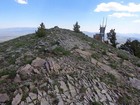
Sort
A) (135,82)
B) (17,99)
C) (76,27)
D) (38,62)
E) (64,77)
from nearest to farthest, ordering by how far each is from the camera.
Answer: (17,99) < (64,77) < (38,62) < (135,82) < (76,27)

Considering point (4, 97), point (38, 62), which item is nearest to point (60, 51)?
point (38, 62)

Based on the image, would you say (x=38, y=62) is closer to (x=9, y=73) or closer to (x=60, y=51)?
(x=9, y=73)

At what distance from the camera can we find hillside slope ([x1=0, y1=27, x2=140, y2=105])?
549 inches

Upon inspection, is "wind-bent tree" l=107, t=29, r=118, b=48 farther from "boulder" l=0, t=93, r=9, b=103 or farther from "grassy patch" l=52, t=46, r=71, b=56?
"boulder" l=0, t=93, r=9, b=103

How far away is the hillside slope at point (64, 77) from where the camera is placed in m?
13.9

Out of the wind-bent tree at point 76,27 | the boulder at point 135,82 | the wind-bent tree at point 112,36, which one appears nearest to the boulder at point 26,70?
the boulder at point 135,82

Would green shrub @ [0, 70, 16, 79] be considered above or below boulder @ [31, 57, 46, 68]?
below

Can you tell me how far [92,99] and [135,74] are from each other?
6.17m

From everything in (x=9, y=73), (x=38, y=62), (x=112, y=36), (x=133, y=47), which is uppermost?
(x=38, y=62)

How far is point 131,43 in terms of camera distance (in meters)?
41.6

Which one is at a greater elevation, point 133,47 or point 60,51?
point 60,51

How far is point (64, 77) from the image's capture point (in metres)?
15.5

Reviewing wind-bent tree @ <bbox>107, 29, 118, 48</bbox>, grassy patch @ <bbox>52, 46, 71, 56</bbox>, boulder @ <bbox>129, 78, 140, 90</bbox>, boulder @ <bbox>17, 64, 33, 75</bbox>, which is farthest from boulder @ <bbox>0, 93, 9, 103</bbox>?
wind-bent tree @ <bbox>107, 29, 118, 48</bbox>

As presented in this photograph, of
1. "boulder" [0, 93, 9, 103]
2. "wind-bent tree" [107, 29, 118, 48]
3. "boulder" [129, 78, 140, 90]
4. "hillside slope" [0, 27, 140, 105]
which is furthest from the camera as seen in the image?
"wind-bent tree" [107, 29, 118, 48]
